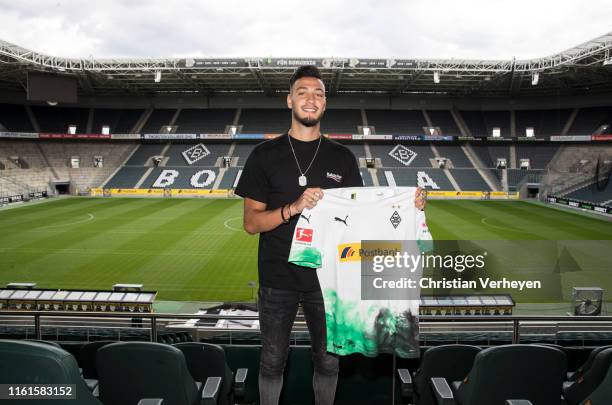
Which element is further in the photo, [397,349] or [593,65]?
[593,65]

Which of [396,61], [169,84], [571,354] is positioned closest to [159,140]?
[169,84]

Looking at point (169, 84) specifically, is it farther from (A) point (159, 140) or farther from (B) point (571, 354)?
(B) point (571, 354)

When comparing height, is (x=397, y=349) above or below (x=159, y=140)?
below

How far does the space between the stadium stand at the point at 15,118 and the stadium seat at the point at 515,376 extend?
177 ft

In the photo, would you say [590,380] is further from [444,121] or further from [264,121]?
[444,121]

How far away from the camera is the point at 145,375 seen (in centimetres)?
295

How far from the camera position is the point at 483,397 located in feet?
9.98

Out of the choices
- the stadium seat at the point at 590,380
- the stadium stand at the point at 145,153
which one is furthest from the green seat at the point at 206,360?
the stadium stand at the point at 145,153

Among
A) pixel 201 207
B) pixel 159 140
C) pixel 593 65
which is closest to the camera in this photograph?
pixel 201 207

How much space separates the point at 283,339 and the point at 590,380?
2401 mm

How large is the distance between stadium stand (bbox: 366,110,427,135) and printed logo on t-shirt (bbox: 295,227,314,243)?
158ft

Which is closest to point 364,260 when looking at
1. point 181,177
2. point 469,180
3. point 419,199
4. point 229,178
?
point 419,199

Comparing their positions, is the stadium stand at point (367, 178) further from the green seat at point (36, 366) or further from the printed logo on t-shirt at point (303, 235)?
the green seat at point (36, 366)

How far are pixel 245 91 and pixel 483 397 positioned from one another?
5146 centimetres
